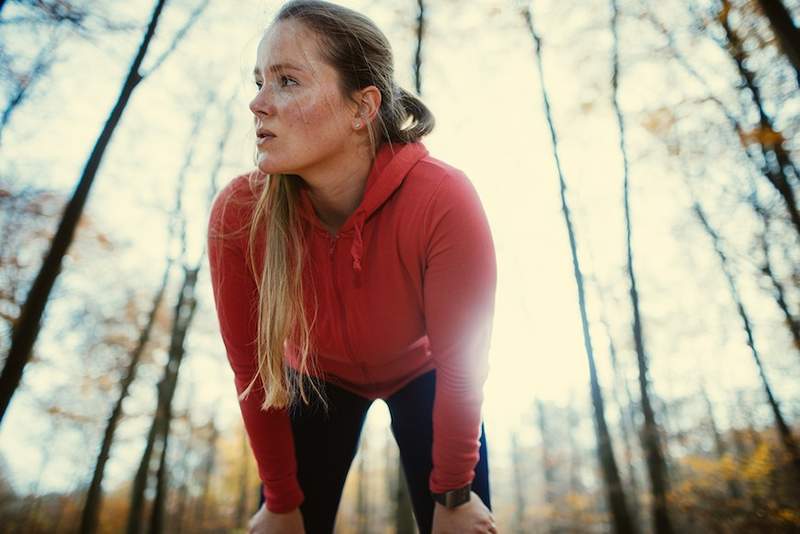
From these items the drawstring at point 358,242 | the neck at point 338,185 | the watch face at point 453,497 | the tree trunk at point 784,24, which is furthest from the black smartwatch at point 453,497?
the tree trunk at point 784,24

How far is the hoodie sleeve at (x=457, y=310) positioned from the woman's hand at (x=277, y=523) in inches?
21.0

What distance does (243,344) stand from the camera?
A: 1686mm

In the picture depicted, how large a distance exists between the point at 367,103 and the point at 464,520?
1.53m

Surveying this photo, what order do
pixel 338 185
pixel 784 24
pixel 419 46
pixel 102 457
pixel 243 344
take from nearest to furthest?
pixel 243 344, pixel 338 185, pixel 784 24, pixel 419 46, pixel 102 457

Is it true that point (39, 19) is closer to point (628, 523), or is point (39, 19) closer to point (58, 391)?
point (628, 523)

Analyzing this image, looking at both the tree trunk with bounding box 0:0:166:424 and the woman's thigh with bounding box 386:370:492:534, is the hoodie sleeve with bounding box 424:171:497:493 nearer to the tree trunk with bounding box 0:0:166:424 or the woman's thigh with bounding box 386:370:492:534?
the woman's thigh with bounding box 386:370:492:534

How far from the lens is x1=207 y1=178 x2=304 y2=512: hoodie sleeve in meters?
1.63

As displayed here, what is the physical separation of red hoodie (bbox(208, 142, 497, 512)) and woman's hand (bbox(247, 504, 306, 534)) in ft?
0.11

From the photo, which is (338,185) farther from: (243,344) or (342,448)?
(342,448)

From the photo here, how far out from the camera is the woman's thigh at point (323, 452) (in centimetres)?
175

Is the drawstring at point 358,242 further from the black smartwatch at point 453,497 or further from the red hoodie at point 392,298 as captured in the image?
the black smartwatch at point 453,497

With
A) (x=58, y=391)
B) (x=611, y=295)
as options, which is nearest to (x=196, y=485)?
(x=58, y=391)

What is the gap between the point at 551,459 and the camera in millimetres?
34156

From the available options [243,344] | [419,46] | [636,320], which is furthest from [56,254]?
[636,320]
